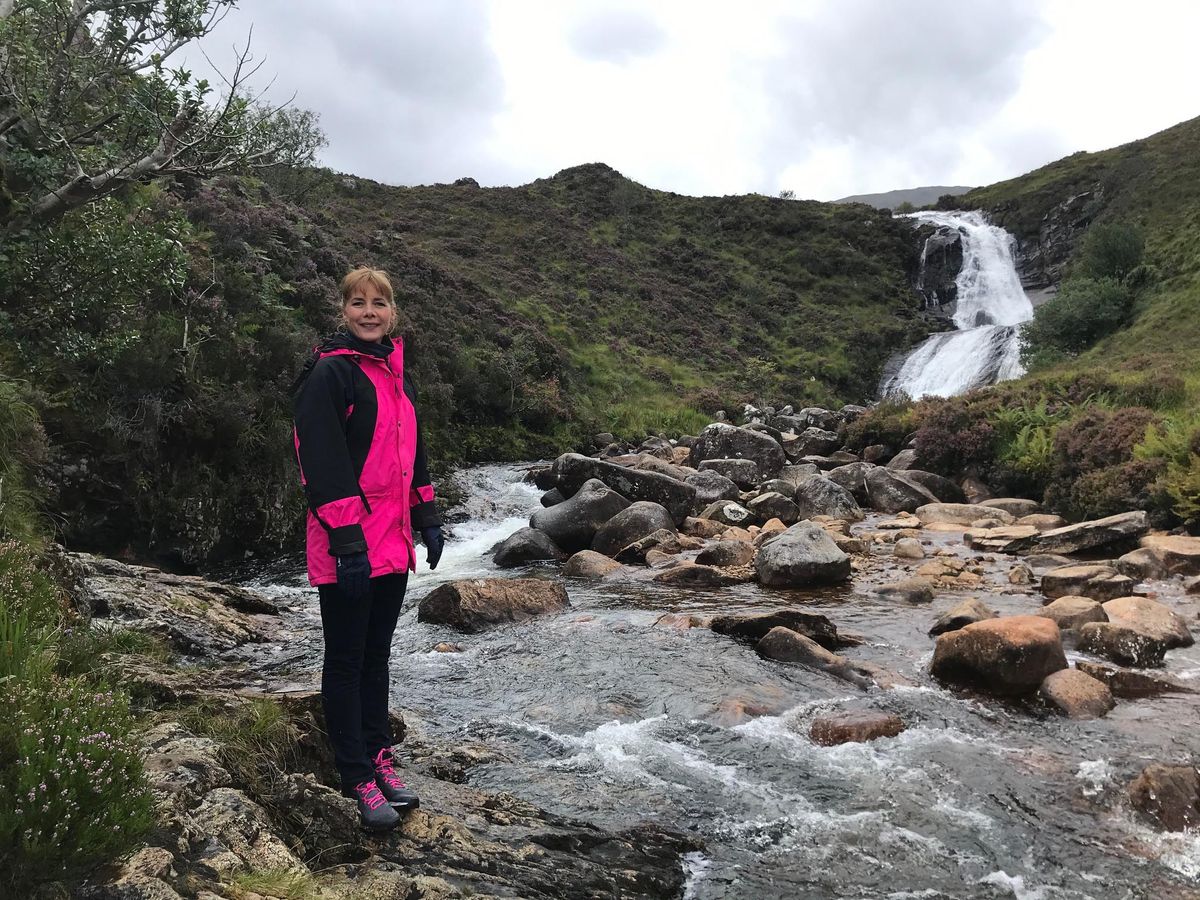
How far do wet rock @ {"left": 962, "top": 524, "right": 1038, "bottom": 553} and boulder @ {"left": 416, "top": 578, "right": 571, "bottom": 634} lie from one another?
722 centimetres

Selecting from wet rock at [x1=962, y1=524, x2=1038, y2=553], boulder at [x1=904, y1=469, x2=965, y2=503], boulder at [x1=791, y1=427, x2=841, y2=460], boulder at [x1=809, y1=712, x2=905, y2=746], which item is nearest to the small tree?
boulder at [x1=809, y1=712, x2=905, y2=746]

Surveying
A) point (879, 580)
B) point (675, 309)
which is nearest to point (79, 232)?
point (879, 580)

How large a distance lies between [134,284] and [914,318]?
186ft

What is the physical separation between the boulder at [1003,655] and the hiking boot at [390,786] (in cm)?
516

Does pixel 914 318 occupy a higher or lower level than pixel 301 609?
higher

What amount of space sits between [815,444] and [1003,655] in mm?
17580

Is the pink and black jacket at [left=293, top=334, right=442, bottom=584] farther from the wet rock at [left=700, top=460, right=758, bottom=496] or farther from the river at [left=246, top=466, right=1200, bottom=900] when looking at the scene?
the wet rock at [left=700, top=460, right=758, bottom=496]

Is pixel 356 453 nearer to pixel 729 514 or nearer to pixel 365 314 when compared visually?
pixel 365 314

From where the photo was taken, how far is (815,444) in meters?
23.4

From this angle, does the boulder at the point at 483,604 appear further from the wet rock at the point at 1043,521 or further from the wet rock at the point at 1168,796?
the wet rock at the point at 1043,521

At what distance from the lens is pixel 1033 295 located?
54312 millimetres

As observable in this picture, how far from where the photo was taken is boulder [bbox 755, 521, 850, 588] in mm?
10445

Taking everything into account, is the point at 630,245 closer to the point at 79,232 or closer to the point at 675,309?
the point at 675,309

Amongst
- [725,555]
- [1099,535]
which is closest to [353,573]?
[725,555]
